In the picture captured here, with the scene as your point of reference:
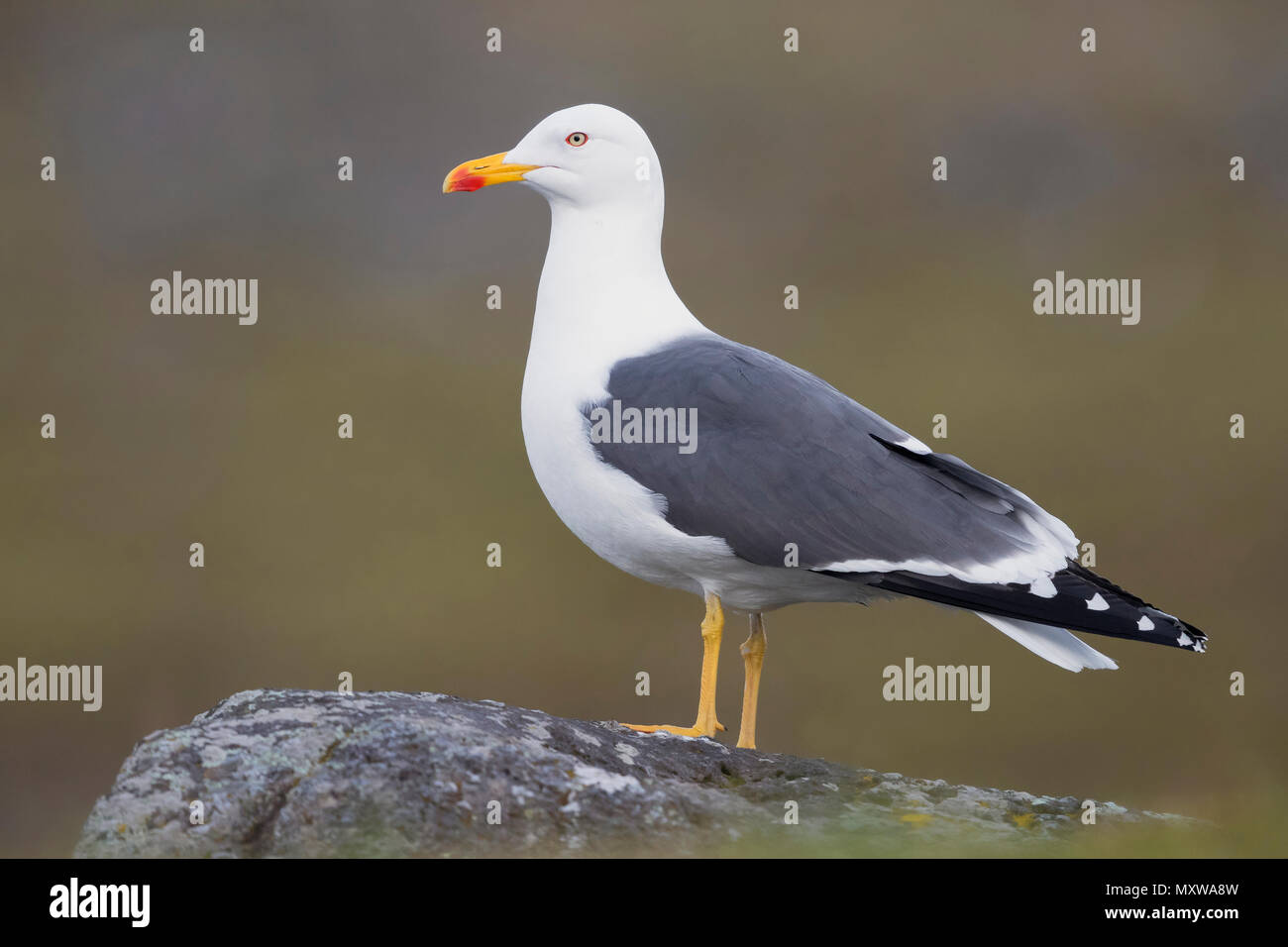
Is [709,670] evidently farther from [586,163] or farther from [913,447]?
[586,163]

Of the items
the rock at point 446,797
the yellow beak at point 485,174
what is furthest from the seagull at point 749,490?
the rock at point 446,797

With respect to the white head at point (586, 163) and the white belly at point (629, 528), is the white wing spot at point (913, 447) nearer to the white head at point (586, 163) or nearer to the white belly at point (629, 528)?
the white belly at point (629, 528)

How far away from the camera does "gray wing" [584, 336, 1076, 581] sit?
6672 mm

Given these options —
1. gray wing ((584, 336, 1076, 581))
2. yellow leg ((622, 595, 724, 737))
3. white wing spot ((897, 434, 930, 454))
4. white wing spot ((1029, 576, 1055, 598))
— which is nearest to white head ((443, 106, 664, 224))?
gray wing ((584, 336, 1076, 581))

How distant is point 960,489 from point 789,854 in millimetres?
2400

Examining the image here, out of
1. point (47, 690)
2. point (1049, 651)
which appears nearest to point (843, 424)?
point (1049, 651)

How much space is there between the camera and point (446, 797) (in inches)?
213

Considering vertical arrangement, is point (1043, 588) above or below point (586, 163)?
below

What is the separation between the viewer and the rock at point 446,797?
5316mm

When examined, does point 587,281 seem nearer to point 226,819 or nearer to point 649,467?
point 649,467

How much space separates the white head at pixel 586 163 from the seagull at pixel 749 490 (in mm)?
21

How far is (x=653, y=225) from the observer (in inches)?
307

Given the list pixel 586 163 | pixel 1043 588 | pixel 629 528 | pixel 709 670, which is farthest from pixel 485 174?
pixel 1043 588

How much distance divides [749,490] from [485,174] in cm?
229
